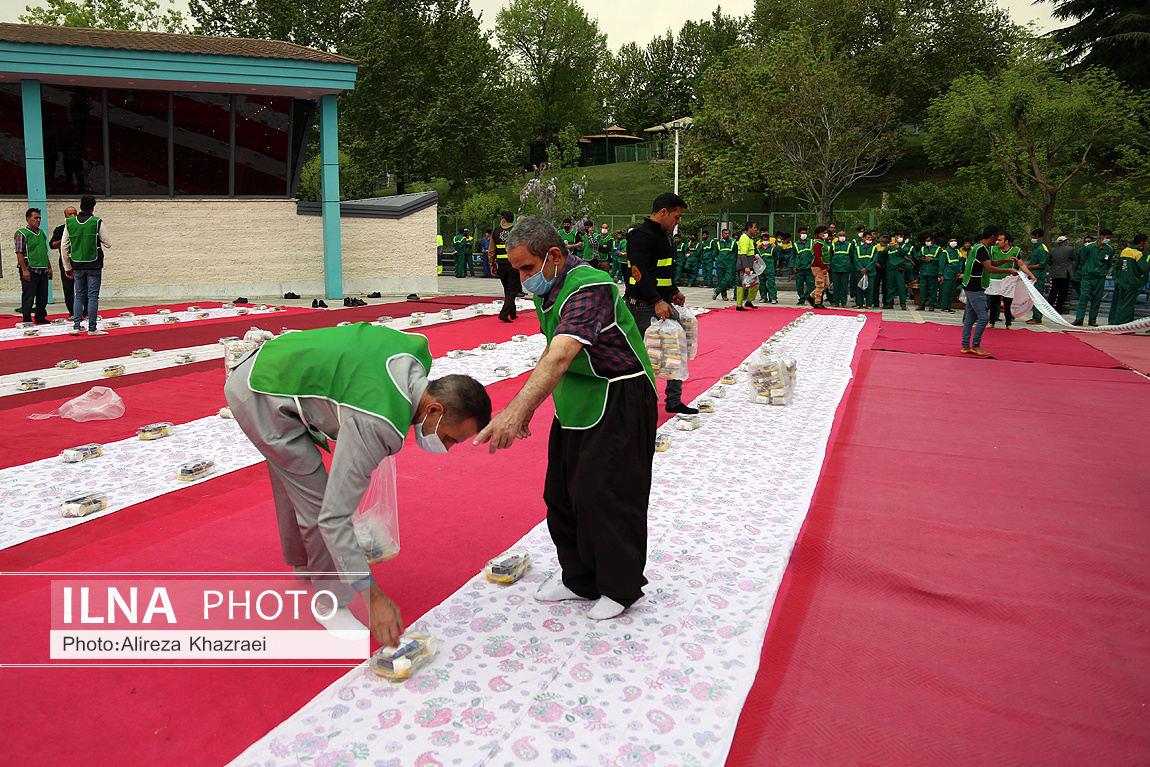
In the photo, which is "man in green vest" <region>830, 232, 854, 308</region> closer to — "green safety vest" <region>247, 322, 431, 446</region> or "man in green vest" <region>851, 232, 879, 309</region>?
"man in green vest" <region>851, 232, 879, 309</region>

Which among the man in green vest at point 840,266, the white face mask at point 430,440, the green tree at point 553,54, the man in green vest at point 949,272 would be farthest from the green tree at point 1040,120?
the green tree at point 553,54

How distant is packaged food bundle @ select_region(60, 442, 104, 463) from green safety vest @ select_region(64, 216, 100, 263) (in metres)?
6.04

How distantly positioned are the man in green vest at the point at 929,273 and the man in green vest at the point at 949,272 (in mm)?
121

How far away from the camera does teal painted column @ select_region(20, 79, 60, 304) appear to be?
14188 millimetres

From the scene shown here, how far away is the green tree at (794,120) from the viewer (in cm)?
2738

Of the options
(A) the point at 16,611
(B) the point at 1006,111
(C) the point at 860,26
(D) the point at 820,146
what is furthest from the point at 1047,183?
(A) the point at 16,611

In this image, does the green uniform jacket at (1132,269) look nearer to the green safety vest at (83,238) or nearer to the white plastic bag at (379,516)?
the white plastic bag at (379,516)

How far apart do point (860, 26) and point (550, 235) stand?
148ft

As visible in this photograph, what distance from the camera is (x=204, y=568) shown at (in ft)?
11.1

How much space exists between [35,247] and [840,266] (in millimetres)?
14575

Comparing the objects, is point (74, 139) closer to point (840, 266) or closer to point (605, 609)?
point (840, 266)

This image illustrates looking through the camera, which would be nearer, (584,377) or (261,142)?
(584,377)

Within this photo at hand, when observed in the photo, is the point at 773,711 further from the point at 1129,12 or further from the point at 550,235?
the point at 1129,12

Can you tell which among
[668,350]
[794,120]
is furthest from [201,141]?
[794,120]
